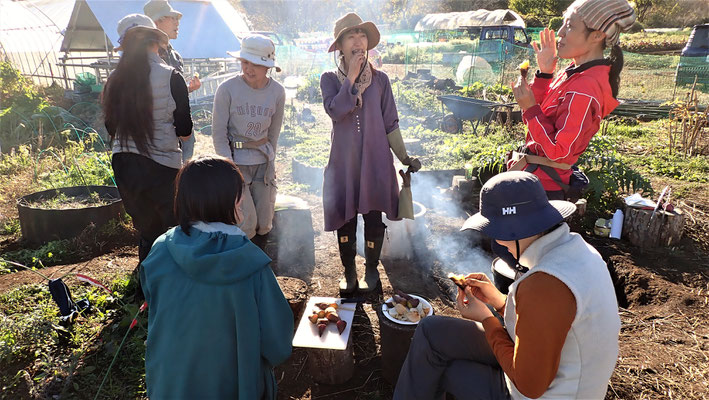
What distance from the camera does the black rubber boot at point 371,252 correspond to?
3992 mm

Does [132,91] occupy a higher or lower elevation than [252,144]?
higher

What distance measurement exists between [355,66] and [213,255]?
7.14 feet

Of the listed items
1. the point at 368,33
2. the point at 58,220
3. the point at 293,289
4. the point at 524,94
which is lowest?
the point at 293,289

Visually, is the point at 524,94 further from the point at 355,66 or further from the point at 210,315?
the point at 210,315

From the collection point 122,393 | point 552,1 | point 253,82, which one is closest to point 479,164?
point 253,82

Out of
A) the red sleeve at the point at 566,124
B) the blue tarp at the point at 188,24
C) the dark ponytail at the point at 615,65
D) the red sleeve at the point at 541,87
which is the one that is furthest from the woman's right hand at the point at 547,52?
the blue tarp at the point at 188,24

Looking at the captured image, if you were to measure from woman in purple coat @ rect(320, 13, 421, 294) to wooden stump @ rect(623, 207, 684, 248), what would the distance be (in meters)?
2.74

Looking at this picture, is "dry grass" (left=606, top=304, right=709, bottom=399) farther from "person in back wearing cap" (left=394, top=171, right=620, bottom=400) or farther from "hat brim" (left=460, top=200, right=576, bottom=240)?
"hat brim" (left=460, top=200, right=576, bottom=240)

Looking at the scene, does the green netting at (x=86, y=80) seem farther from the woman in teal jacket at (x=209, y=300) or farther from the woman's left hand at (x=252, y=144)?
the woman in teal jacket at (x=209, y=300)

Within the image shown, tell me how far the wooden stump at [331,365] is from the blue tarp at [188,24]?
11744mm

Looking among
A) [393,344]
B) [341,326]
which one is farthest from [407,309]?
[341,326]

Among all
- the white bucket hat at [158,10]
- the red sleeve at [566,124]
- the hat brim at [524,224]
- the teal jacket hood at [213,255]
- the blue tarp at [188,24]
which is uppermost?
the blue tarp at [188,24]

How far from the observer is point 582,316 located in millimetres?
1609

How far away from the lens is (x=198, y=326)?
1878 mm
